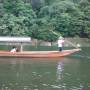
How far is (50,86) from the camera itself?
82.5ft

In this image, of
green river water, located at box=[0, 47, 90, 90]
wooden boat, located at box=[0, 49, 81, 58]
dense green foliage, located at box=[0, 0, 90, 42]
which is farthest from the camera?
dense green foliage, located at box=[0, 0, 90, 42]

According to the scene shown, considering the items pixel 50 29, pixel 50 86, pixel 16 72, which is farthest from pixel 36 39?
pixel 50 86

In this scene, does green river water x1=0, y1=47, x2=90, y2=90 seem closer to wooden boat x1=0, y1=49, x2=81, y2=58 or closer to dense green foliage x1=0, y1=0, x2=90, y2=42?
wooden boat x1=0, y1=49, x2=81, y2=58

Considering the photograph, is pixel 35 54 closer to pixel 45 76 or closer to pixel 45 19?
pixel 45 76

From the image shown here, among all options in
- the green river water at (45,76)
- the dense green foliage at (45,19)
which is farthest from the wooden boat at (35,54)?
the dense green foliage at (45,19)

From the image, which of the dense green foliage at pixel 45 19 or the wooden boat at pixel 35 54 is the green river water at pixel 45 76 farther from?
the dense green foliage at pixel 45 19

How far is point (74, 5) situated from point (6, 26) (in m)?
15.8

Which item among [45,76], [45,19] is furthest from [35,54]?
[45,19]

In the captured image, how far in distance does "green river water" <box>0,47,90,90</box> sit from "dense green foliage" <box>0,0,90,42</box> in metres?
34.1

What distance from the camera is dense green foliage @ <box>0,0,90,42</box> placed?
235ft

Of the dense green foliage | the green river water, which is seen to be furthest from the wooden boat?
the dense green foliage

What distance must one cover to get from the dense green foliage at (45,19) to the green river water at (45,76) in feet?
112

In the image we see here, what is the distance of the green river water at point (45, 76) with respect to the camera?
24953mm

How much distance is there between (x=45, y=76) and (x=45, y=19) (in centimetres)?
4669
